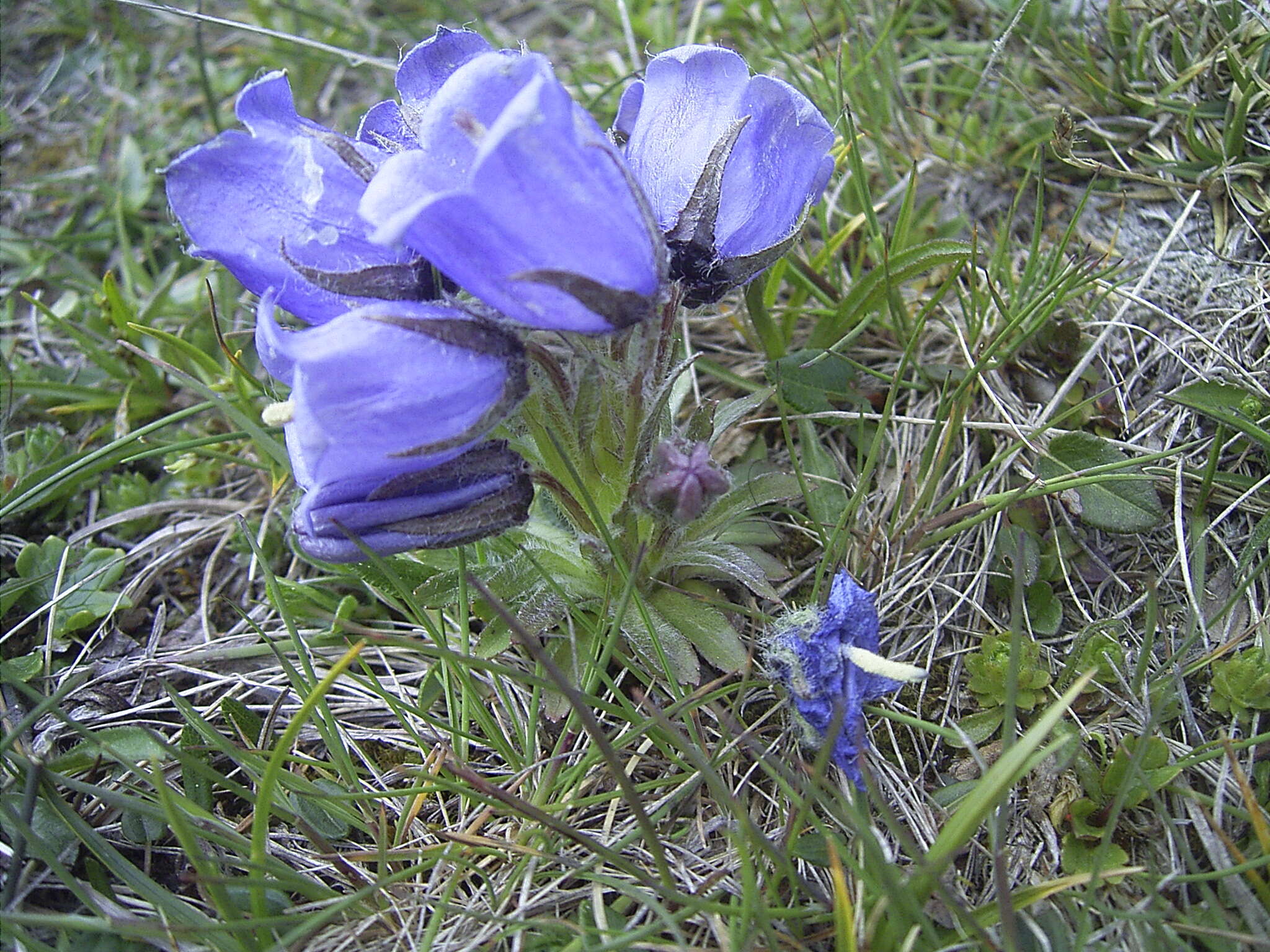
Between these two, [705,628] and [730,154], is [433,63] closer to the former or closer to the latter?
[730,154]

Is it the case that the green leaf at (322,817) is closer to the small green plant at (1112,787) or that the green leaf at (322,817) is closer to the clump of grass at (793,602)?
the clump of grass at (793,602)

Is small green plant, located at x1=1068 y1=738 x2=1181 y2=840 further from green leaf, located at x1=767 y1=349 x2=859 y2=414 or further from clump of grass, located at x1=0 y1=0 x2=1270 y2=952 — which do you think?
green leaf, located at x1=767 y1=349 x2=859 y2=414

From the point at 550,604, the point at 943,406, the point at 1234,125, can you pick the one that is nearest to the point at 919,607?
the point at 943,406

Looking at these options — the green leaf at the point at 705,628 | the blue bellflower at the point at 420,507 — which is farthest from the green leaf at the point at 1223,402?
the blue bellflower at the point at 420,507

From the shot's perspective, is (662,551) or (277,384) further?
(277,384)

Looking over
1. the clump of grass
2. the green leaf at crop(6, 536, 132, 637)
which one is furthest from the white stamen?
the green leaf at crop(6, 536, 132, 637)

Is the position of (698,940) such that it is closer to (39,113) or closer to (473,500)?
(473,500)
